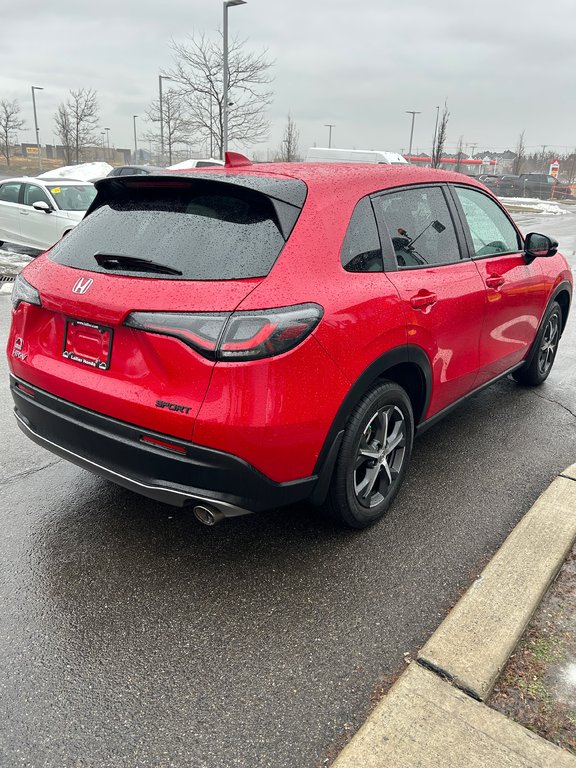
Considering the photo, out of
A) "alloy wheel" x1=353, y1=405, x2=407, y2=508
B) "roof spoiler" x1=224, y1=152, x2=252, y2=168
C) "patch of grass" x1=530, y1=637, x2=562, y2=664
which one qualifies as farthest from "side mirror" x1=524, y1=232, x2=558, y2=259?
"patch of grass" x1=530, y1=637, x2=562, y2=664

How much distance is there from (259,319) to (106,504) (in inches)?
63.5

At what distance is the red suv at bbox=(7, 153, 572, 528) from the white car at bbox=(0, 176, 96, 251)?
8757 mm

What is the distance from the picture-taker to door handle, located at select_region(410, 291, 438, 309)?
298 centimetres

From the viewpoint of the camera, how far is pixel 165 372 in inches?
90.5

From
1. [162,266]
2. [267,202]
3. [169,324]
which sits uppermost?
[267,202]

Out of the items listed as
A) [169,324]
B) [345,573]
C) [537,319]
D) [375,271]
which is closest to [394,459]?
[345,573]

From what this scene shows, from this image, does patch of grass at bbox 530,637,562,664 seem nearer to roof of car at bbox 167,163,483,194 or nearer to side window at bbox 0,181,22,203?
roof of car at bbox 167,163,483,194

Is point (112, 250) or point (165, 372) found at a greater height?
point (112, 250)

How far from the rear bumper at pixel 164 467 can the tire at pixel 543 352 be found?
123 inches

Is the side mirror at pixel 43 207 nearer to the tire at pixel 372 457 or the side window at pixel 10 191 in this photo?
the side window at pixel 10 191

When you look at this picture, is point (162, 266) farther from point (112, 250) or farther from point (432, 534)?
point (432, 534)

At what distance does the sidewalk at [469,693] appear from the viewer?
72.9 inches

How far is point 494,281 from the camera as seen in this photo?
3.78 m

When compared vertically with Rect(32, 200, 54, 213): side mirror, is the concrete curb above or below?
below
